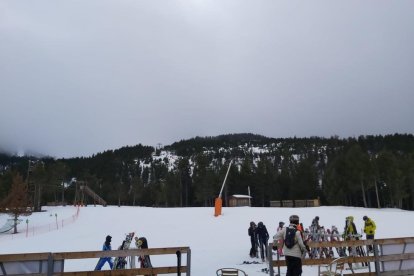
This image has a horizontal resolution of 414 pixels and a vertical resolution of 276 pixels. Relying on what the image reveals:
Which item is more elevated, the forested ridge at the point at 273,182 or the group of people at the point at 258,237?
the forested ridge at the point at 273,182

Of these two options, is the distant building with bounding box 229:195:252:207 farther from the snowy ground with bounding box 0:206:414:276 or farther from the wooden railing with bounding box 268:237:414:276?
the wooden railing with bounding box 268:237:414:276

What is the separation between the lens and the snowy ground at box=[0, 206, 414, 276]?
654 inches

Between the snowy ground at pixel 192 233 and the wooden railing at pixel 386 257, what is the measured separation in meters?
2.91

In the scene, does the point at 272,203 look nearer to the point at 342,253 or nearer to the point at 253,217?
the point at 253,217

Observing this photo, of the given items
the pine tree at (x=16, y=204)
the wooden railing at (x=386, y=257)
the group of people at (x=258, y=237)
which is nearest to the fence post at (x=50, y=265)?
the wooden railing at (x=386, y=257)

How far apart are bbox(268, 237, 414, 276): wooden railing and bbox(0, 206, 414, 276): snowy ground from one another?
2906 millimetres

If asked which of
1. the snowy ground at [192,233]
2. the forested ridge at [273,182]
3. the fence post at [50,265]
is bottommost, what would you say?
the snowy ground at [192,233]

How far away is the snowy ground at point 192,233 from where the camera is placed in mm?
16609

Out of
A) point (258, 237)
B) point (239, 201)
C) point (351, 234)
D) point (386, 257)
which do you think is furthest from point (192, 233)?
point (239, 201)

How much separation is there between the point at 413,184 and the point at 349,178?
1203 cm

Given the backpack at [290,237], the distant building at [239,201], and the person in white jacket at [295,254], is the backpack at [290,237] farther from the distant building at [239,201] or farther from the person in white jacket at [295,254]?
the distant building at [239,201]

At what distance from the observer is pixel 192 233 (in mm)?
28688

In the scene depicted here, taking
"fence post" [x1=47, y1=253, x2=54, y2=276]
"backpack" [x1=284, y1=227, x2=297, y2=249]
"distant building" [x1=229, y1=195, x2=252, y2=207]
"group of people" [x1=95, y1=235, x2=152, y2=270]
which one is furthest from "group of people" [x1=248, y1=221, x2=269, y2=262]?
"distant building" [x1=229, y1=195, x2=252, y2=207]

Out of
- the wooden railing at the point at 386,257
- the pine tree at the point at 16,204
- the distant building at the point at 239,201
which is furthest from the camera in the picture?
the distant building at the point at 239,201
